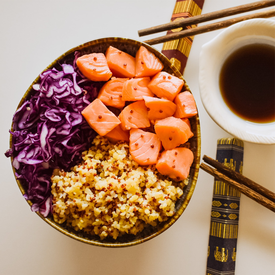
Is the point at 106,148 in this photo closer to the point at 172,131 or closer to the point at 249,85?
the point at 172,131

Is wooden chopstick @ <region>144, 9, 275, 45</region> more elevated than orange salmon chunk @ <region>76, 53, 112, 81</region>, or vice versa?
wooden chopstick @ <region>144, 9, 275, 45</region>

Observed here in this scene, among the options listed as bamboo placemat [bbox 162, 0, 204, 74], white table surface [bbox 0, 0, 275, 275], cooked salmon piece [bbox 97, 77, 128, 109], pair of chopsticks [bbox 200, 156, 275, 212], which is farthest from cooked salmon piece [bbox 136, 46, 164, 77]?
pair of chopsticks [bbox 200, 156, 275, 212]

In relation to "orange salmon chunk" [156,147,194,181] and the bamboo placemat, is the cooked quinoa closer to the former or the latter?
"orange salmon chunk" [156,147,194,181]

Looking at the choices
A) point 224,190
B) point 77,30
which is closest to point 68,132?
point 77,30

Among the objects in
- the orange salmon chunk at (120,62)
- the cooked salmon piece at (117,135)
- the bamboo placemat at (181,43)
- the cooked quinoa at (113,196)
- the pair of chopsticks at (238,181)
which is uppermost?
the bamboo placemat at (181,43)

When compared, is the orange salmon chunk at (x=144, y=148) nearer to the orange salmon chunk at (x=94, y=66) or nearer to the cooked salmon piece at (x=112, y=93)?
the cooked salmon piece at (x=112, y=93)

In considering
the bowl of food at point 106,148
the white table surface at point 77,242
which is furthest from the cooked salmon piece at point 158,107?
the white table surface at point 77,242
